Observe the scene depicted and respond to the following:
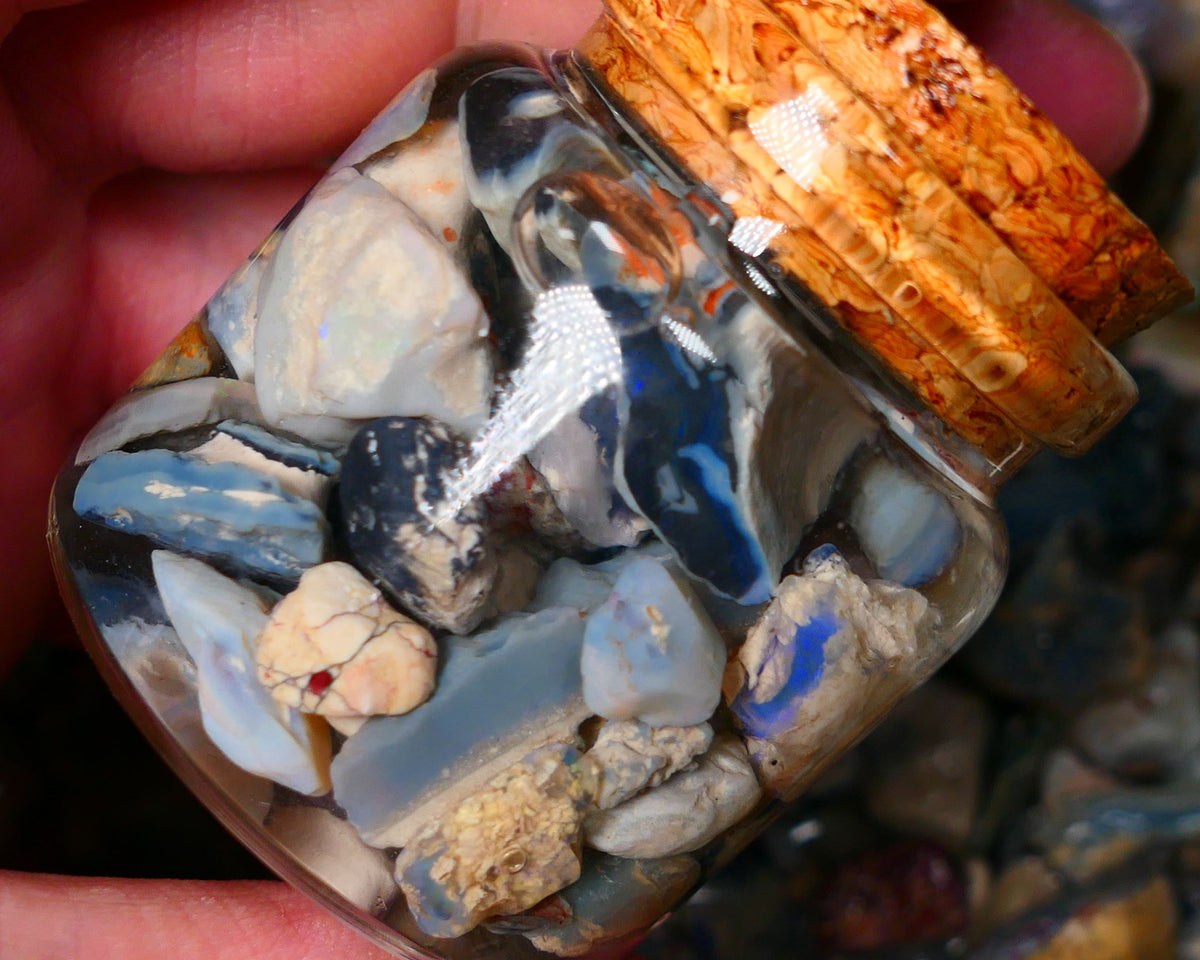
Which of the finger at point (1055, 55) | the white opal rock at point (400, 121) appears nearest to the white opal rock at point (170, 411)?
the white opal rock at point (400, 121)

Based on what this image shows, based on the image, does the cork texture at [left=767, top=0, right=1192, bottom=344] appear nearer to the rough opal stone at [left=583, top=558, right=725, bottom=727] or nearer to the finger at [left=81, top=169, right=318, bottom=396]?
the rough opal stone at [left=583, top=558, right=725, bottom=727]

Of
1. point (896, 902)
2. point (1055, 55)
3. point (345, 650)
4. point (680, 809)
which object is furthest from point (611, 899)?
point (1055, 55)

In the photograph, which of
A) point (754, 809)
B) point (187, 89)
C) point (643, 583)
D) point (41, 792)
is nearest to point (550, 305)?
point (643, 583)

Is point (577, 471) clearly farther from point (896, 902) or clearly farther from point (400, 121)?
point (896, 902)

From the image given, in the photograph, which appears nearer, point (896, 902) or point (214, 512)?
point (214, 512)

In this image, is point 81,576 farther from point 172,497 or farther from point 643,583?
point 643,583

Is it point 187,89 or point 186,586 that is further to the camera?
point 187,89
